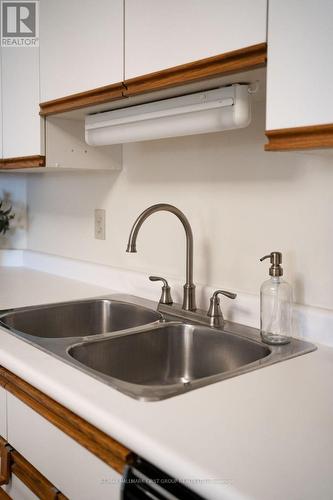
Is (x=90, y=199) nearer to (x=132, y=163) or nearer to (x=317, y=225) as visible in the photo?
(x=132, y=163)

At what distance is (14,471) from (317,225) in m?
0.91

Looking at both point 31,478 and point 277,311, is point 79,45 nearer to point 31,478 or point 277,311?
point 277,311

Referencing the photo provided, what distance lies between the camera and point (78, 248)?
83.1 inches

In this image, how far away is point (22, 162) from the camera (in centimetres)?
181

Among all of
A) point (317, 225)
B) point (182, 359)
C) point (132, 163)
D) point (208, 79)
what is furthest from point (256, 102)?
point (182, 359)

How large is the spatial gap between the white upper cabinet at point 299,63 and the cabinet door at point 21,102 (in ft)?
3.27

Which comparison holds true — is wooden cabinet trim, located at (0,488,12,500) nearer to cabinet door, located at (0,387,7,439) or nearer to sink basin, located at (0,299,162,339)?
cabinet door, located at (0,387,7,439)

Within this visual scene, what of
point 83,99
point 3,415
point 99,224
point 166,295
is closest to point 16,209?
point 99,224

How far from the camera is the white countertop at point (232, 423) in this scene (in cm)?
65

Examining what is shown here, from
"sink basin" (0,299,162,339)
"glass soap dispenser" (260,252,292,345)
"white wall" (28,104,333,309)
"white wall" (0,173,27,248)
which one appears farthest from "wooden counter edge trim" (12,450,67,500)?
"white wall" (0,173,27,248)

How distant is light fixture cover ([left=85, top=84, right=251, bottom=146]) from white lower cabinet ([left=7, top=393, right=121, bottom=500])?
29.8 inches

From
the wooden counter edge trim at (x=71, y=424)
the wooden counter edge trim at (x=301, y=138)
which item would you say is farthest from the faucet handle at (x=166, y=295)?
the wooden counter edge trim at (x=301, y=138)

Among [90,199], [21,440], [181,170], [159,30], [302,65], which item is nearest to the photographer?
[302,65]

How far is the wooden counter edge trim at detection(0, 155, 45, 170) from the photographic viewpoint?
5.65ft
